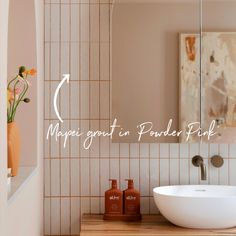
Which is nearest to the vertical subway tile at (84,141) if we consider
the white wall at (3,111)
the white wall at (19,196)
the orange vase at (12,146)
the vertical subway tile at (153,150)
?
the white wall at (19,196)

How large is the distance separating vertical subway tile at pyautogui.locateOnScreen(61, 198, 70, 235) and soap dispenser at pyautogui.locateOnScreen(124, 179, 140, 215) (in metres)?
0.33

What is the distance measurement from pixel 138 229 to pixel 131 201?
22 cm

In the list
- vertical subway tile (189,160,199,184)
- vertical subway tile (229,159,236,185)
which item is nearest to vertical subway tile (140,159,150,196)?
vertical subway tile (189,160,199,184)

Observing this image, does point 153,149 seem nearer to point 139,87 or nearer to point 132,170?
point 132,170

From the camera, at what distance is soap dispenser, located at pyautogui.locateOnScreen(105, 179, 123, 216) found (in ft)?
8.62

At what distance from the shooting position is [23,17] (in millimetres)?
2209

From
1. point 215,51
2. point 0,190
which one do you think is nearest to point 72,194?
point 215,51

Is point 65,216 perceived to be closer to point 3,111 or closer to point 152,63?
point 152,63

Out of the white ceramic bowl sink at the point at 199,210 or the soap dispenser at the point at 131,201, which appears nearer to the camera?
the white ceramic bowl sink at the point at 199,210

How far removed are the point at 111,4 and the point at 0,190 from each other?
158cm

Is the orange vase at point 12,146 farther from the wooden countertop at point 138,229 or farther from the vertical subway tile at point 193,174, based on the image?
the vertical subway tile at point 193,174

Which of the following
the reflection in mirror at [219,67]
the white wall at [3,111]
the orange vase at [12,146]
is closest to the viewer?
the white wall at [3,111]

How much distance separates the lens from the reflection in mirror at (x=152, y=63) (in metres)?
2.62

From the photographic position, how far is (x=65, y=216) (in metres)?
2.74
